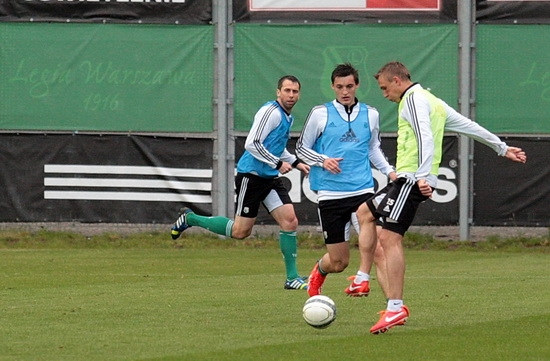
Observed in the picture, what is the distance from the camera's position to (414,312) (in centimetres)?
1156

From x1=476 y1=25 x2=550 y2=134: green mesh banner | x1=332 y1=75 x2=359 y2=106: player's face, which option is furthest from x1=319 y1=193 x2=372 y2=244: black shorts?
x1=476 y1=25 x2=550 y2=134: green mesh banner

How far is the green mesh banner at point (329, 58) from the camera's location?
803 inches

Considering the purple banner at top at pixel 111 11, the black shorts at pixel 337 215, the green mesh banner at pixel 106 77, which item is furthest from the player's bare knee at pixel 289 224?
the purple banner at top at pixel 111 11

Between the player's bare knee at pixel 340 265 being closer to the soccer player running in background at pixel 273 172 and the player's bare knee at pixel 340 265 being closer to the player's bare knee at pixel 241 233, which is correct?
the soccer player running in background at pixel 273 172

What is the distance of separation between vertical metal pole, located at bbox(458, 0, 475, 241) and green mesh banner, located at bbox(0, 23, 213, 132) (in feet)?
13.1

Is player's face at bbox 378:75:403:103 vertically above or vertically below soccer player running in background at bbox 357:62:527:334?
above

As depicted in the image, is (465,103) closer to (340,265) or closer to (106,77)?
(106,77)

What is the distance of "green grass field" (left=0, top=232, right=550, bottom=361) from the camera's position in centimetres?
912

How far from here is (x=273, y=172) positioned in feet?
47.8

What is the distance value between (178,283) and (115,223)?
6433 mm

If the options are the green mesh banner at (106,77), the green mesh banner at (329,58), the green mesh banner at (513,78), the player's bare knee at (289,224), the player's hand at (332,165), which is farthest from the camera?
the green mesh banner at (106,77)

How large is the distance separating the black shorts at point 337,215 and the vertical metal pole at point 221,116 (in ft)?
28.3

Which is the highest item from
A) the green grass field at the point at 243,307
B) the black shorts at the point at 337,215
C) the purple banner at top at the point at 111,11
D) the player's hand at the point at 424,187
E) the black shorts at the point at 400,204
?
the purple banner at top at the point at 111,11

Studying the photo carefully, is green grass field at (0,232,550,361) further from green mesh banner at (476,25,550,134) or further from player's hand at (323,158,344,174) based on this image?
green mesh banner at (476,25,550,134)
